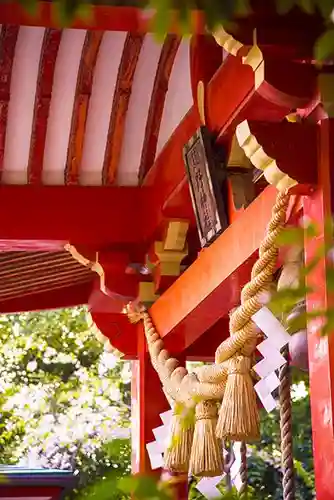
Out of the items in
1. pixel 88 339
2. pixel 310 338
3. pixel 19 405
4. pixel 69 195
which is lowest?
pixel 310 338

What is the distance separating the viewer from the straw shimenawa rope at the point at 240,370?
282cm

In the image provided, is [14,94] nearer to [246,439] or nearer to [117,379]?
[246,439]

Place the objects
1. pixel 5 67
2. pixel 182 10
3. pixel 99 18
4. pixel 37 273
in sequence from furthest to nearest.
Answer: pixel 37 273, pixel 5 67, pixel 99 18, pixel 182 10

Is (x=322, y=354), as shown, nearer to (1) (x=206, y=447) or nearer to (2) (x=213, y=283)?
(1) (x=206, y=447)

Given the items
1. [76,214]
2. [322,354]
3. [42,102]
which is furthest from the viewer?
[76,214]

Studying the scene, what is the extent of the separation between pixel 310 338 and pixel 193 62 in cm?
142

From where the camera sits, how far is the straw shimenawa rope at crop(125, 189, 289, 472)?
2.82 metres

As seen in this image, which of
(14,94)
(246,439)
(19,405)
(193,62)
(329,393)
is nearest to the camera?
(329,393)

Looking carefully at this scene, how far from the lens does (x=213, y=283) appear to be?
354cm

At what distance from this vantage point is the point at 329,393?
234 cm

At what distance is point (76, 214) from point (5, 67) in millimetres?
721

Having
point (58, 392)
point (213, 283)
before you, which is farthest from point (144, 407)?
point (58, 392)

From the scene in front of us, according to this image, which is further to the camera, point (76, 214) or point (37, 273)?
point (37, 273)

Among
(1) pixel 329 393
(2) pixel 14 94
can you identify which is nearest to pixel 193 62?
(2) pixel 14 94
